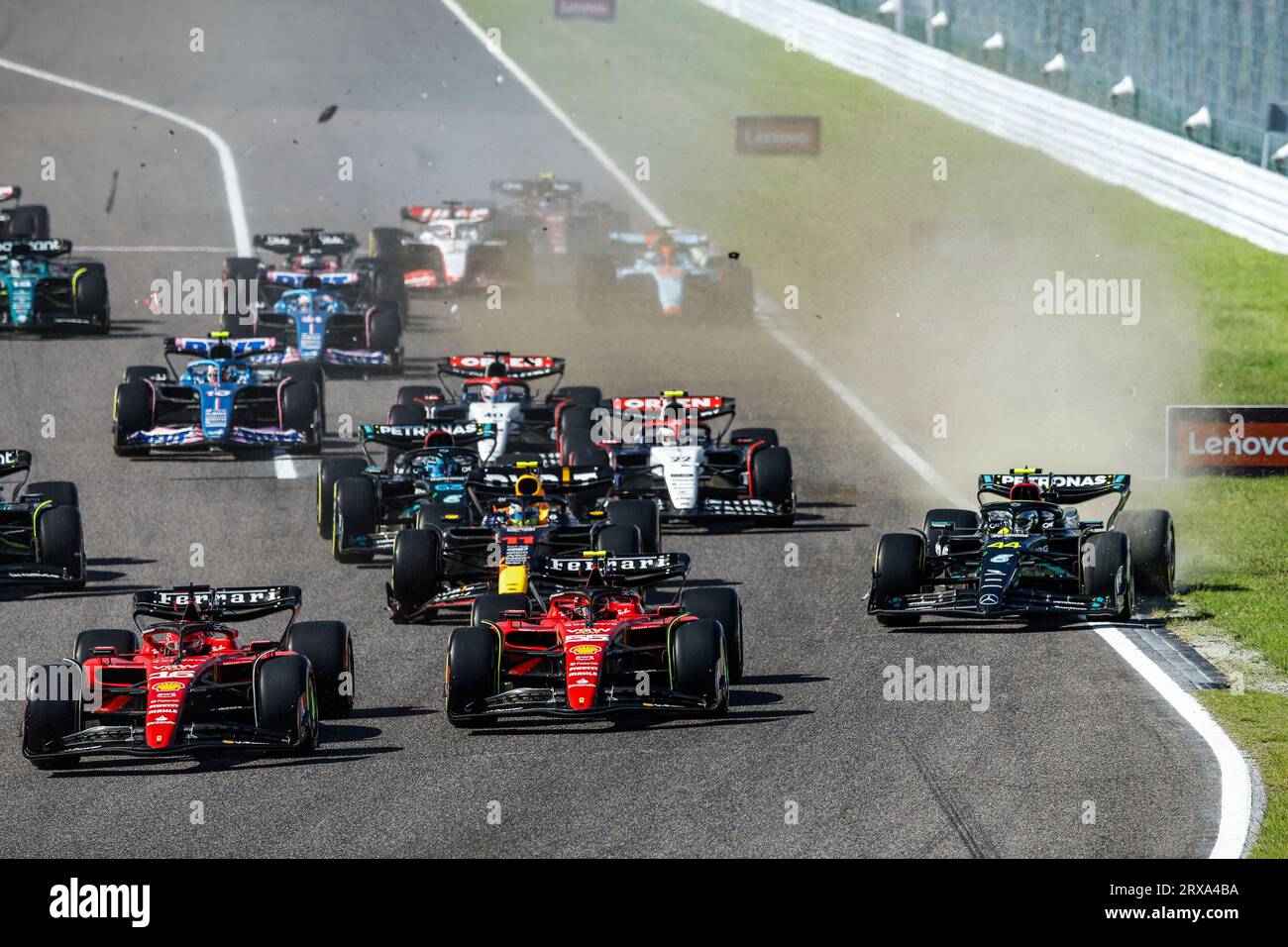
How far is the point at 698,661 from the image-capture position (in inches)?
679

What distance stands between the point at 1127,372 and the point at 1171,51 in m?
11.4

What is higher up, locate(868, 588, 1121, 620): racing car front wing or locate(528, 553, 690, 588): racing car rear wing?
locate(528, 553, 690, 588): racing car rear wing

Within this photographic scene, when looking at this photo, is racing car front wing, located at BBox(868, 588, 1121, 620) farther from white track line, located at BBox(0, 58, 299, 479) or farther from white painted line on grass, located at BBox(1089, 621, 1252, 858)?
white track line, located at BBox(0, 58, 299, 479)

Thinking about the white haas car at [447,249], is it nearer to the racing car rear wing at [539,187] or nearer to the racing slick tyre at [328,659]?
the racing car rear wing at [539,187]

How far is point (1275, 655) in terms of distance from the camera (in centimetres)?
1986

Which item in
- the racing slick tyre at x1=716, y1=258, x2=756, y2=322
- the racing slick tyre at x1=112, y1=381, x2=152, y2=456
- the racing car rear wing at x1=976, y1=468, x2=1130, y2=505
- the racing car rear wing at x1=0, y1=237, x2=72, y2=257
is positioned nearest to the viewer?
the racing car rear wing at x1=976, y1=468, x2=1130, y2=505

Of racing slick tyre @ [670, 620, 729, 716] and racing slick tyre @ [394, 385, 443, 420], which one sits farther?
racing slick tyre @ [394, 385, 443, 420]

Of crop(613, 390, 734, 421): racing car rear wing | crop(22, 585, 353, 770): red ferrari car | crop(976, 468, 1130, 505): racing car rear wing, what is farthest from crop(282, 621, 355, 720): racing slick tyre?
crop(613, 390, 734, 421): racing car rear wing

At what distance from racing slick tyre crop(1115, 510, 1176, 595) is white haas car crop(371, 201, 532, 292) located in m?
22.7

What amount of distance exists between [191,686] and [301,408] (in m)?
13.0

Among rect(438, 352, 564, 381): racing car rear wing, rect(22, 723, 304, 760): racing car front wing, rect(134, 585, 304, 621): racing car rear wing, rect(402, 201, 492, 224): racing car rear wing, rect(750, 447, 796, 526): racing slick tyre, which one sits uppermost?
rect(402, 201, 492, 224): racing car rear wing

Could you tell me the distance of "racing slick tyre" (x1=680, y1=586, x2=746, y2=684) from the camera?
60.4 feet

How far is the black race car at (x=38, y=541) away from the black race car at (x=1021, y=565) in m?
7.77

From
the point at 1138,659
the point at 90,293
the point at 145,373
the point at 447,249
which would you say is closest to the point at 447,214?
the point at 447,249
